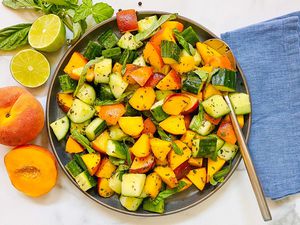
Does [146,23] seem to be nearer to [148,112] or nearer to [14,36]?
[148,112]

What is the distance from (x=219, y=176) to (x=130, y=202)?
1.13 feet

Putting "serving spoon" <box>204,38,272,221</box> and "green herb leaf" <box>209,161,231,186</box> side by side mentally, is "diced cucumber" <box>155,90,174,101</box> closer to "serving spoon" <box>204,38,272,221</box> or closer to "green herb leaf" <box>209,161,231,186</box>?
"serving spoon" <box>204,38,272,221</box>

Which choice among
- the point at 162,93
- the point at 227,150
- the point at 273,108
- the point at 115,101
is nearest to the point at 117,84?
the point at 115,101

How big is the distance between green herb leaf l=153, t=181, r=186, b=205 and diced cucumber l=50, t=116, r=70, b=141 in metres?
0.42

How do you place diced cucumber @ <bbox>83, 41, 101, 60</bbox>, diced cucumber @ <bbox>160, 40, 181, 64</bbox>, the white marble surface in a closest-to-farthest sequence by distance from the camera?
1. diced cucumber @ <bbox>160, 40, 181, 64</bbox>
2. diced cucumber @ <bbox>83, 41, 101, 60</bbox>
3. the white marble surface

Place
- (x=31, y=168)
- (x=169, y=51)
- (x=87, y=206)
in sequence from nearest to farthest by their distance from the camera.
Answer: (x=169, y=51) < (x=31, y=168) < (x=87, y=206)

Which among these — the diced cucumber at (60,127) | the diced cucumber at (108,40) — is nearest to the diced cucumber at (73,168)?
the diced cucumber at (60,127)

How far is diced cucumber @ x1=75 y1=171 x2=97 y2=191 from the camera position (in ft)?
5.66

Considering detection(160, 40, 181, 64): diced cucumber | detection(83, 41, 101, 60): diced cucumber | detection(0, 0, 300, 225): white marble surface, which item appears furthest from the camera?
detection(0, 0, 300, 225): white marble surface

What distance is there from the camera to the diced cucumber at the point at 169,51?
5.37 feet

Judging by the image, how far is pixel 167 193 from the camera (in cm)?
Result: 174

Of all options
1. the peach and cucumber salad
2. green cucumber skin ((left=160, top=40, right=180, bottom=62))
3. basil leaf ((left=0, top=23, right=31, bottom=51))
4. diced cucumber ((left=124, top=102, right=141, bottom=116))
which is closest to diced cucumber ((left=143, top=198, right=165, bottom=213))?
the peach and cucumber salad

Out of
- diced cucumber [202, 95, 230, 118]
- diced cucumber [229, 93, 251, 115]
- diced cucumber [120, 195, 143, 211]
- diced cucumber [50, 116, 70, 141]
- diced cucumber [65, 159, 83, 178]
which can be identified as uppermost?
diced cucumber [202, 95, 230, 118]

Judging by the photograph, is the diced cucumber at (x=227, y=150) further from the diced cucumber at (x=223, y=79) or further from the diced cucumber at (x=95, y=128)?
the diced cucumber at (x=95, y=128)
